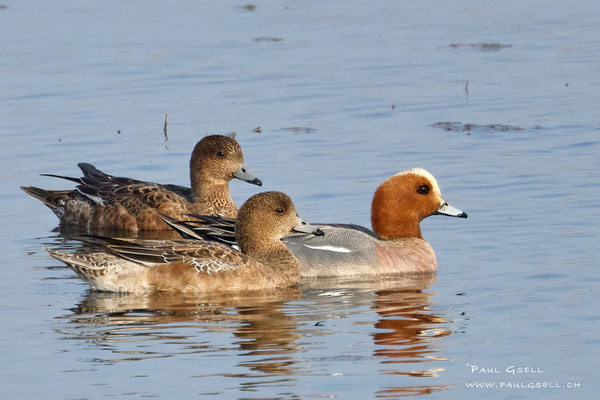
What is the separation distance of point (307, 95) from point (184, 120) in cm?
187

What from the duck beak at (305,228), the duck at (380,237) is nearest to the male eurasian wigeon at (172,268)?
the duck beak at (305,228)

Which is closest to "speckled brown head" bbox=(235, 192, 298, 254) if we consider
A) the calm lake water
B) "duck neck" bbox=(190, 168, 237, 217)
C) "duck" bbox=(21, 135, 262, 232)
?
the calm lake water

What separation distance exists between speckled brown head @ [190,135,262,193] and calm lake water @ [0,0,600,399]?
0.46m

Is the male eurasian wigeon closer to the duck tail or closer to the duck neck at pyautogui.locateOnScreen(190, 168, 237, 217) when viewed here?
the duck tail

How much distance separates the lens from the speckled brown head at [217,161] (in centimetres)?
1420

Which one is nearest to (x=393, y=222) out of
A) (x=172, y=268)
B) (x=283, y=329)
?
(x=172, y=268)

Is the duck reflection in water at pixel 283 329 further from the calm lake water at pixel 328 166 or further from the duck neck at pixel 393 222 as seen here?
the duck neck at pixel 393 222

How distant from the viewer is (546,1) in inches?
944

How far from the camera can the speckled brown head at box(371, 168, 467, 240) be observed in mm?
12125

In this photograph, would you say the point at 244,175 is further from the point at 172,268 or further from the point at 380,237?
the point at 172,268

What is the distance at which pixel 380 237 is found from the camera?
12266mm

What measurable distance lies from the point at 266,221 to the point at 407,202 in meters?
1.44

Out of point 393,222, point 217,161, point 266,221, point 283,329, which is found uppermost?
point 217,161

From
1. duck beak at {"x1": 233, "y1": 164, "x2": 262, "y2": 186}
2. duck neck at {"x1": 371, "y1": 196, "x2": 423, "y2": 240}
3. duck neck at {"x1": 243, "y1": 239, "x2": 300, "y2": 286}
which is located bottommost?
duck neck at {"x1": 243, "y1": 239, "x2": 300, "y2": 286}
